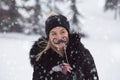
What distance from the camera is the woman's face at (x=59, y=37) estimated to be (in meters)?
5.30

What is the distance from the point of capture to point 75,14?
33.6 meters

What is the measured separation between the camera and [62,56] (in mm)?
5402

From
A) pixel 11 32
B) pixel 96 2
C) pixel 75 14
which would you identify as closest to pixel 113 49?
pixel 11 32

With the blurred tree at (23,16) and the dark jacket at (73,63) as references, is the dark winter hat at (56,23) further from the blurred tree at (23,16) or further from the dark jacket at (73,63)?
the blurred tree at (23,16)

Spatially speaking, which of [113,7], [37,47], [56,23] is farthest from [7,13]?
[56,23]

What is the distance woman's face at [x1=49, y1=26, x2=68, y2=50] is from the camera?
530 centimetres

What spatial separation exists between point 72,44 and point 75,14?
92.8ft

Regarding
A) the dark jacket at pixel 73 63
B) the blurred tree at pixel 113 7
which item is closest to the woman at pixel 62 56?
the dark jacket at pixel 73 63

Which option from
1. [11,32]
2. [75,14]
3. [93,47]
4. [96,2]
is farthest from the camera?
[96,2]

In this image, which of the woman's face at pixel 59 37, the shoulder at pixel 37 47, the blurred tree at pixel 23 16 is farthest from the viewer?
the blurred tree at pixel 23 16

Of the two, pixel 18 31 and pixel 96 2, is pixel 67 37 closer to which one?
pixel 18 31

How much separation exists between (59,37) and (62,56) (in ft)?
0.84

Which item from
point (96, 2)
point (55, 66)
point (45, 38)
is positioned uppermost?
point (96, 2)

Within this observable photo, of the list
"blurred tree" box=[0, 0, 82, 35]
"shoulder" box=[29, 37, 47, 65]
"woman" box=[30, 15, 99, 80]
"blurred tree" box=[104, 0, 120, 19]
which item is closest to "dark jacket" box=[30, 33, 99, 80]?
"woman" box=[30, 15, 99, 80]
